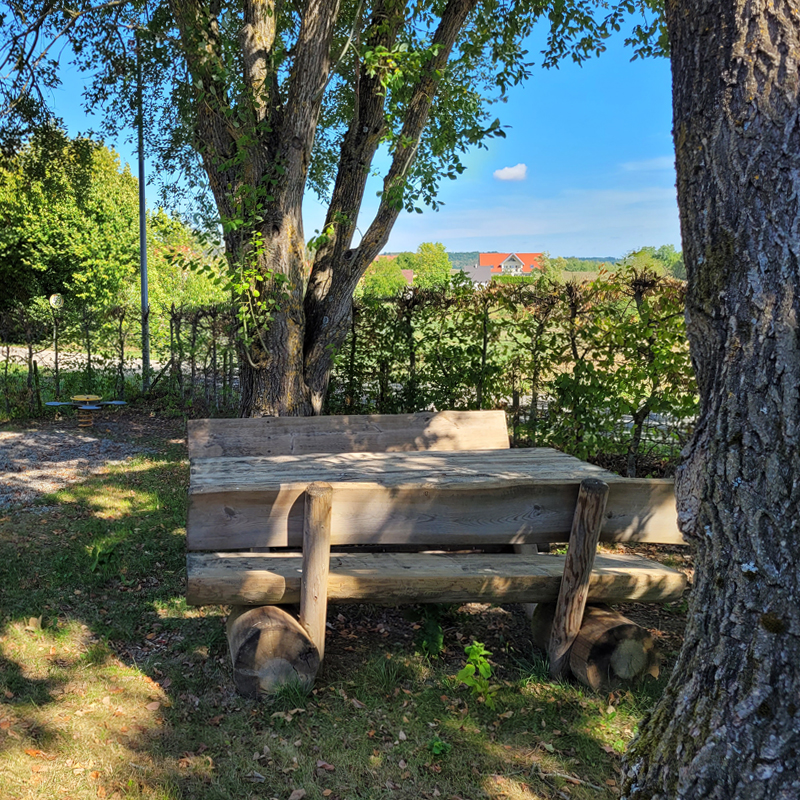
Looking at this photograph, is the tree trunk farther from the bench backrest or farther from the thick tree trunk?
the thick tree trunk

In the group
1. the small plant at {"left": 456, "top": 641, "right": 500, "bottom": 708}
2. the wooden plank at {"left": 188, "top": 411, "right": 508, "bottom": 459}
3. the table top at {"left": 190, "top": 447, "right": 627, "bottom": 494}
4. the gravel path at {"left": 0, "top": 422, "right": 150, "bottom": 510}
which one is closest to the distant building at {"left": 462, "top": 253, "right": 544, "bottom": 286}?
the gravel path at {"left": 0, "top": 422, "right": 150, "bottom": 510}

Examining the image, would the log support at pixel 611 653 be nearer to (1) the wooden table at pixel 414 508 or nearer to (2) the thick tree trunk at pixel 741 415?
(1) the wooden table at pixel 414 508

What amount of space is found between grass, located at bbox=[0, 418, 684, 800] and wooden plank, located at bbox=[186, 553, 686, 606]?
0.50 m

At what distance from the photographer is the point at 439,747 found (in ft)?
10.2

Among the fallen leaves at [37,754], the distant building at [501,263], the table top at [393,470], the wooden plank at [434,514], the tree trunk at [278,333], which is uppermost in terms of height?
the distant building at [501,263]

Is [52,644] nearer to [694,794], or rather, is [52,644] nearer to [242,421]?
[242,421]

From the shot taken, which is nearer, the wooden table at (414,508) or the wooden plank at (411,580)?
the wooden table at (414,508)

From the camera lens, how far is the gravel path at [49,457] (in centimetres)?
709

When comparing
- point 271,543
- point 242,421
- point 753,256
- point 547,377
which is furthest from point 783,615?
point 547,377

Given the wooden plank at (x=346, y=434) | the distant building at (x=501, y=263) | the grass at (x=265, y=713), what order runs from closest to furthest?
the grass at (x=265, y=713)
the wooden plank at (x=346, y=434)
the distant building at (x=501, y=263)

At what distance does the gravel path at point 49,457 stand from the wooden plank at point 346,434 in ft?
9.66

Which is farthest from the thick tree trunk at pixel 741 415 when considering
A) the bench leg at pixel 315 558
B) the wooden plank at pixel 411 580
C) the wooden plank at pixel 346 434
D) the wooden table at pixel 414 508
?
the wooden plank at pixel 346 434

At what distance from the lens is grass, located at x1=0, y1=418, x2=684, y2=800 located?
9.59ft

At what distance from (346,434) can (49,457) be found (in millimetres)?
5073
